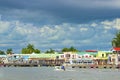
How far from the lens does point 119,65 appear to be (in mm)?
195375

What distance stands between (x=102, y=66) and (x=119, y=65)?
332 inches

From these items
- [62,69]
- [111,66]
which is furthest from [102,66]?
[62,69]

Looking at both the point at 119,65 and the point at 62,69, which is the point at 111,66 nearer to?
the point at 119,65

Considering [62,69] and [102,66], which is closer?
[62,69]

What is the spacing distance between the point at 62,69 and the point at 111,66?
58845 millimetres

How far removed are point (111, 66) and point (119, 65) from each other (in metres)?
4.55

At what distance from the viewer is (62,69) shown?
14462cm

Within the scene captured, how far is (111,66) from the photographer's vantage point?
198 metres

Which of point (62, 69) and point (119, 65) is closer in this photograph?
point (62, 69)

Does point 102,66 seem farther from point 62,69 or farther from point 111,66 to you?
point 62,69

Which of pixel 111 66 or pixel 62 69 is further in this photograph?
pixel 111 66

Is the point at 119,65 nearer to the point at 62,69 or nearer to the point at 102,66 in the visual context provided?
the point at 102,66
